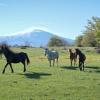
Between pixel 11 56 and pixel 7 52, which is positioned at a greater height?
pixel 7 52

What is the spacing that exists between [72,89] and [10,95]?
12.0ft

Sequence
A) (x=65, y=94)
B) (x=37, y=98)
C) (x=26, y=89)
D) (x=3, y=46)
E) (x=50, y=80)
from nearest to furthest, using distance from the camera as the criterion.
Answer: (x=37, y=98) → (x=65, y=94) → (x=26, y=89) → (x=50, y=80) → (x=3, y=46)

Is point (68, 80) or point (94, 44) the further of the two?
point (94, 44)

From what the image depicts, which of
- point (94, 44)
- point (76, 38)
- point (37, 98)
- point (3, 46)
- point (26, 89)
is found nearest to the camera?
point (37, 98)

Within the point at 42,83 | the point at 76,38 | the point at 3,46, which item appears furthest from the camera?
the point at 76,38

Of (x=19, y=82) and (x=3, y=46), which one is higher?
(x=3, y=46)

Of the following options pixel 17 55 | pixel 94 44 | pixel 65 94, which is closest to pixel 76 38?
pixel 94 44

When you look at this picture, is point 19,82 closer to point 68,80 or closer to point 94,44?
point 68,80

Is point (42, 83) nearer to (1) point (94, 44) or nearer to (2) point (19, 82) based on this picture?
(2) point (19, 82)

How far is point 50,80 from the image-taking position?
23125 millimetres

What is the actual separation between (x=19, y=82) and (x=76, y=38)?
485 ft

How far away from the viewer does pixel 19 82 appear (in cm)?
2195

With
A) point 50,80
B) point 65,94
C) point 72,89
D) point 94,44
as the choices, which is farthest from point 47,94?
point 94,44

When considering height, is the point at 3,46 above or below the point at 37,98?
above
